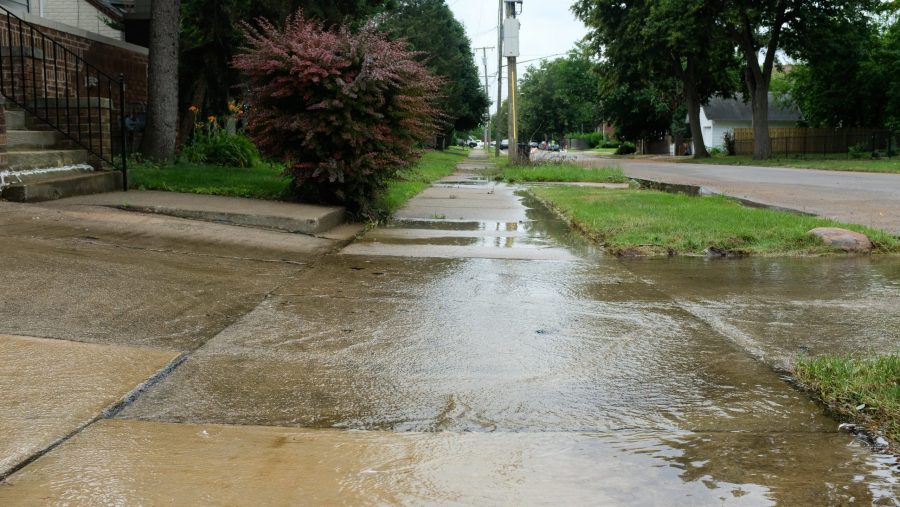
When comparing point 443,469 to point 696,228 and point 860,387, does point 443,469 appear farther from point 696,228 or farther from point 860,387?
point 696,228

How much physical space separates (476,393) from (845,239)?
607 centimetres

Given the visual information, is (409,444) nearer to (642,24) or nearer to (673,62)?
(642,24)

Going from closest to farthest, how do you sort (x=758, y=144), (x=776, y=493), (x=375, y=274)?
(x=776, y=493)
(x=375, y=274)
(x=758, y=144)

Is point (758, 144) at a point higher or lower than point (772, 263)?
higher

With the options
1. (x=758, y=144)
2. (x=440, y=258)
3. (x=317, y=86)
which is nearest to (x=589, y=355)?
(x=440, y=258)

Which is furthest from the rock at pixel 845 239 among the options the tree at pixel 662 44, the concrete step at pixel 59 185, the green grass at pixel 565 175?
the tree at pixel 662 44

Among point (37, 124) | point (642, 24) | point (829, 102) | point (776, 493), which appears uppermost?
point (642, 24)

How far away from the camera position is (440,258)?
7.59 metres

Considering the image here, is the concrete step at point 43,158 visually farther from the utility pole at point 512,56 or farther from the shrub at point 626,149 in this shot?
the shrub at point 626,149

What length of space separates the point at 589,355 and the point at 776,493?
1690mm

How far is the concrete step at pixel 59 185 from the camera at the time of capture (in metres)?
7.88

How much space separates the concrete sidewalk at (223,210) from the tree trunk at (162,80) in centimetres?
342

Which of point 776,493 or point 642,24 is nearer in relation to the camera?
point 776,493

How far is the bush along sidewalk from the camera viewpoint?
11.1 ft
